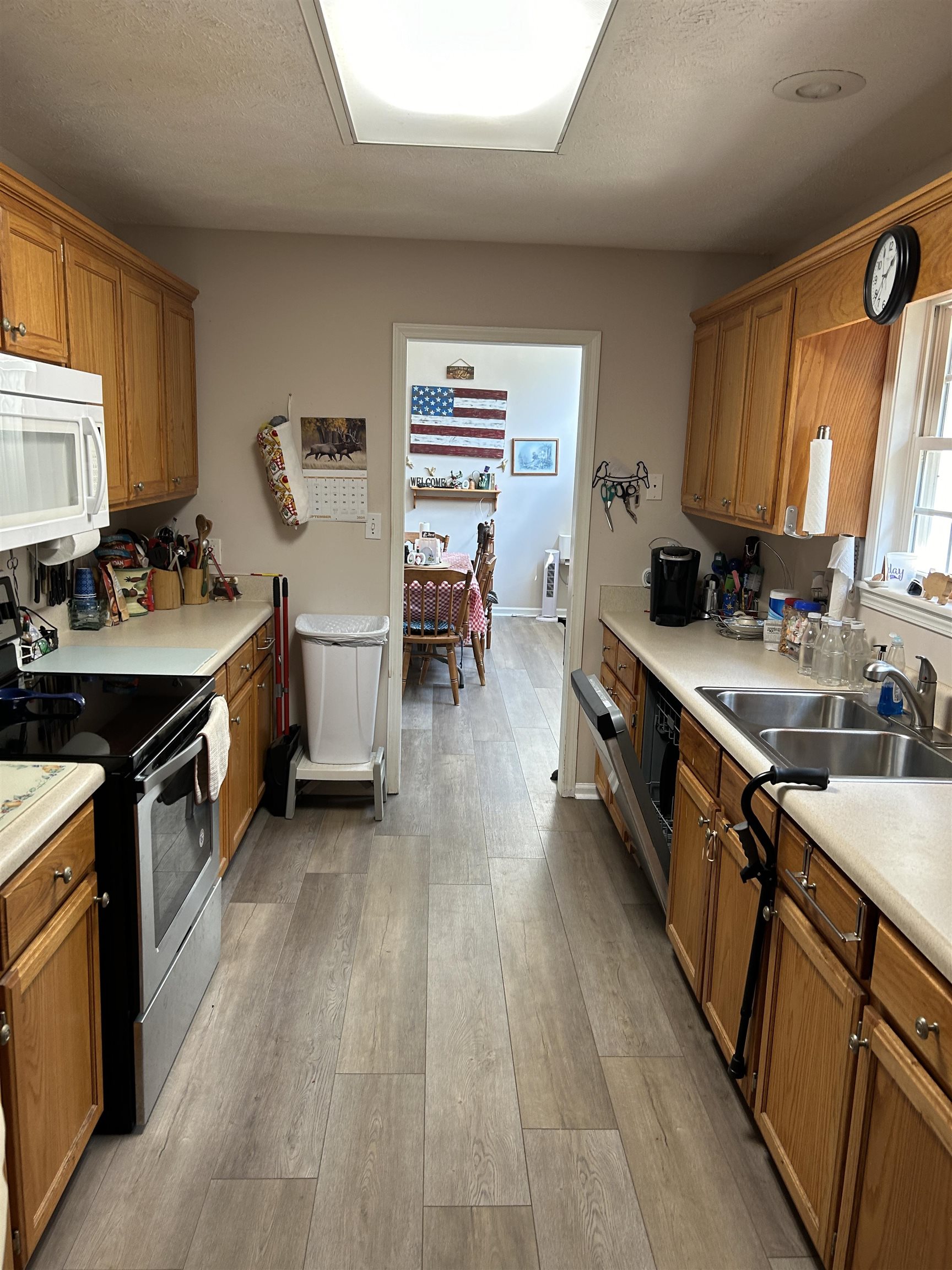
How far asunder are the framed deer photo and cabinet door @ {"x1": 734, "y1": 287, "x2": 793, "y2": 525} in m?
1.61

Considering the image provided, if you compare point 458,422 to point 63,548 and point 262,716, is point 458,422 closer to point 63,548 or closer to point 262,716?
point 262,716

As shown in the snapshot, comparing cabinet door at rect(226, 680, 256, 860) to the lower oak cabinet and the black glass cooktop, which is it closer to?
the black glass cooktop

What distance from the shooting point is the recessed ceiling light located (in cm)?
211

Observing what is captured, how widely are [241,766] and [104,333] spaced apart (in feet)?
5.10

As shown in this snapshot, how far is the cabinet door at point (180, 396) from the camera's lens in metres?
3.53

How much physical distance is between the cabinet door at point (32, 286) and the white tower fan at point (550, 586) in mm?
6105

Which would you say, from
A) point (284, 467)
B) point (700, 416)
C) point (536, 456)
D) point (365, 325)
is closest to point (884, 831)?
point (700, 416)

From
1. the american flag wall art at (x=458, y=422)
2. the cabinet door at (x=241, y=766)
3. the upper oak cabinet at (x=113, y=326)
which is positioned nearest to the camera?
the upper oak cabinet at (x=113, y=326)

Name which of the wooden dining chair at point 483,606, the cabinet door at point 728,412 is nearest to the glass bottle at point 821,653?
the cabinet door at point 728,412

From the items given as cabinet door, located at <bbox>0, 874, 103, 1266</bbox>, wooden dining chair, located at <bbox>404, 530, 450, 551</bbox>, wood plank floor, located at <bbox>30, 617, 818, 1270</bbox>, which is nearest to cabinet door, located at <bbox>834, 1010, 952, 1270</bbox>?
wood plank floor, located at <bbox>30, 617, 818, 1270</bbox>

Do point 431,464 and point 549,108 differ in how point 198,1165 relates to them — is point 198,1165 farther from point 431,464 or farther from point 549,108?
point 431,464

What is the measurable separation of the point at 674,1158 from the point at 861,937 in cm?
87

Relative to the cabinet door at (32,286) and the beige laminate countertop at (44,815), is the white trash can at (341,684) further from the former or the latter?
the beige laminate countertop at (44,815)

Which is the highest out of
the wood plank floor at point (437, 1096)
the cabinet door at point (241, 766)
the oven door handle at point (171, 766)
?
the oven door handle at point (171, 766)
